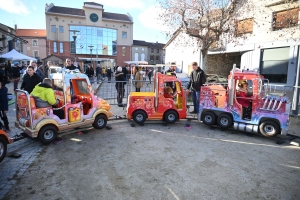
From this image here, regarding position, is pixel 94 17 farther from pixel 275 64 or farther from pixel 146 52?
pixel 275 64

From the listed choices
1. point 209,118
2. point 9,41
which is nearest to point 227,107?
point 209,118

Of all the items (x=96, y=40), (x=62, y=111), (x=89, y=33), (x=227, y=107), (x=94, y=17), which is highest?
(x=94, y=17)

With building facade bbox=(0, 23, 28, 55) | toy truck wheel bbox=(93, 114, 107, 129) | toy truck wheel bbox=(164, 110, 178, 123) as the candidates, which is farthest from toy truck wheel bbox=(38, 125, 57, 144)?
building facade bbox=(0, 23, 28, 55)

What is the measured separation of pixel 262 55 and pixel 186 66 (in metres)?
9.72

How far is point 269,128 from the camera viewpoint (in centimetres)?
580

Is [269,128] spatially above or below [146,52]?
below

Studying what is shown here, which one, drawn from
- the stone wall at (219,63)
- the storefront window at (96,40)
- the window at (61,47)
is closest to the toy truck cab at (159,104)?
the stone wall at (219,63)

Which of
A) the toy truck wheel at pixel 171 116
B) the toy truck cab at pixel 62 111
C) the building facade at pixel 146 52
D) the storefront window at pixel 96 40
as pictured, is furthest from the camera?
the building facade at pixel 146 52

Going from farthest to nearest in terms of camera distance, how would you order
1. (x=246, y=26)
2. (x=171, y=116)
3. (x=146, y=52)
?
1. (x=146, y=52)
2. (x=246, y=26)
3. (x=171, y=116)

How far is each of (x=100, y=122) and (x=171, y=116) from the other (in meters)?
2.41

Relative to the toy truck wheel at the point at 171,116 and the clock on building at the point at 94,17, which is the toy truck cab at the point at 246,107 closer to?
the toy truck wheel at the point at 171,116

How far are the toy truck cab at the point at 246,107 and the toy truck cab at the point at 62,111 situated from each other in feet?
11.1

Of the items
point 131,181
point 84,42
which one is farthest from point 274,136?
point 84,42

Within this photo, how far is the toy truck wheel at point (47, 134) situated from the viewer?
16.0 ft
